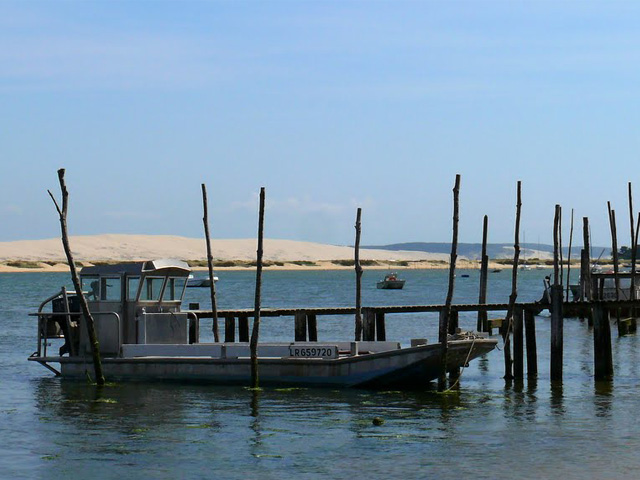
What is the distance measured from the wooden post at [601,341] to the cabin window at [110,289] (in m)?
12.2

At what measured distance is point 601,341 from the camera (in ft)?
101

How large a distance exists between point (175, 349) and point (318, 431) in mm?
8218

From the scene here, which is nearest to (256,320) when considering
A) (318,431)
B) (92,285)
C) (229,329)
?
(92,285)

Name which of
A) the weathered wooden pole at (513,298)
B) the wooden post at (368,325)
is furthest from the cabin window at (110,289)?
the weathered wooden pole at (513,298)

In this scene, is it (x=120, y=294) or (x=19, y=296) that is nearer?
(x=120, y=294)

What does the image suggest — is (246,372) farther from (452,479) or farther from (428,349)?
(452,479)

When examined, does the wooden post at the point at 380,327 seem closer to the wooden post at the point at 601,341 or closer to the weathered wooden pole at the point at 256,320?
the wooden post at the point at 601,341

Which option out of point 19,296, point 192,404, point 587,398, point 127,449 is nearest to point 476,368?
point 587,398

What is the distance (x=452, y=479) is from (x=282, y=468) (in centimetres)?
296

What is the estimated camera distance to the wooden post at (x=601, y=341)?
30.0 metres

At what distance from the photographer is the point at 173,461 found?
2088cm

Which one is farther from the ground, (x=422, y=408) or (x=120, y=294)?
(x=120, y=294)

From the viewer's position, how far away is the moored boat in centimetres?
2923

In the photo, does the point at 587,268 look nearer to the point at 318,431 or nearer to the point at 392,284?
the point at 318,431
